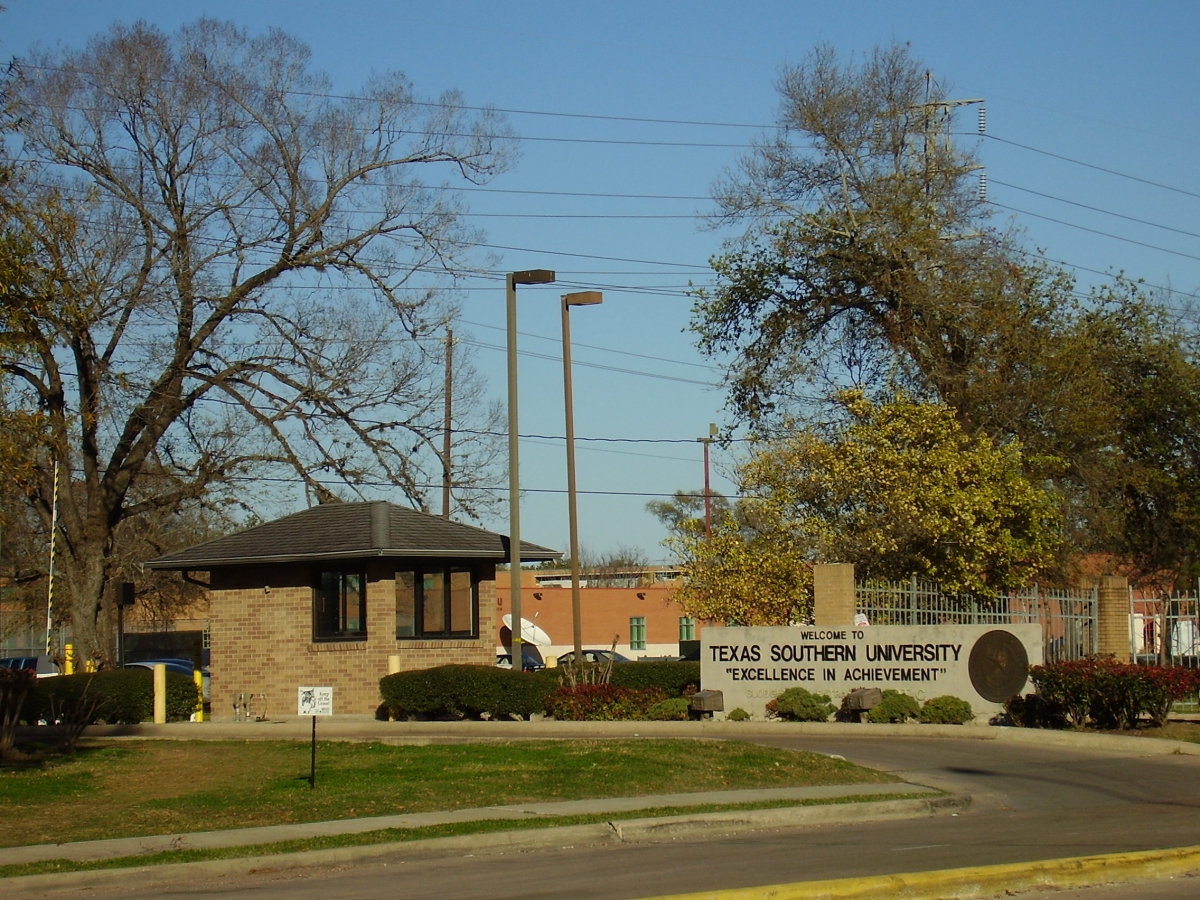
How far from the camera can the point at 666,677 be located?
2631cm

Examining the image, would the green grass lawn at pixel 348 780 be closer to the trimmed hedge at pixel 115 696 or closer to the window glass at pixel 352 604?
the trimmed hedge at pixel 115 696

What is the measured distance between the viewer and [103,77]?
101 ft

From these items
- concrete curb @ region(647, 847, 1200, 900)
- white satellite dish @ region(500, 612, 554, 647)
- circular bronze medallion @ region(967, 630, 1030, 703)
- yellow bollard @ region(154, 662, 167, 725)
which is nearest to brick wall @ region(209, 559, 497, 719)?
yellow bollard @ region(154, 662, 167, 725)

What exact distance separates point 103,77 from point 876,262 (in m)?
18.4

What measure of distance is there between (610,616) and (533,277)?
38034 mm

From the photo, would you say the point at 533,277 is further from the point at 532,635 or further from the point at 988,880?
the point at 532,635

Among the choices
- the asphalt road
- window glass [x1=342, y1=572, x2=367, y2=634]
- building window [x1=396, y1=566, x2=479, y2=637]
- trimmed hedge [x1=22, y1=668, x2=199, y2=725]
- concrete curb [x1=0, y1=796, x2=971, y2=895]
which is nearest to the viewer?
the asphalt road

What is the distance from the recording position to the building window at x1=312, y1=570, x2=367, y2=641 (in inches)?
1078

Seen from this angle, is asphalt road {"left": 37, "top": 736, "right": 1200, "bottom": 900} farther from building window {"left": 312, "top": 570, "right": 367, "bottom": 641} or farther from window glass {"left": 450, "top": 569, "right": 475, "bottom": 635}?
building window {"left": 312, "top": 570, "right": 367, "bottom": 641}

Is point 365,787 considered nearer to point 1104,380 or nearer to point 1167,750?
point 1167,750

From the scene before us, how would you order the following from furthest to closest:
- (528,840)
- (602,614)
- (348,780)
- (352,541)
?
(602,614) < (352,541) < (348,780) < (528,840)

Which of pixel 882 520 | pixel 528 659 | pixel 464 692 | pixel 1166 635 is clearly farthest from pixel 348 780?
pixel 528 659

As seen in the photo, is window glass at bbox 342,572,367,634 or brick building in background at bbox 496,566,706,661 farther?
brick building in background at bbox 496,566,706,661

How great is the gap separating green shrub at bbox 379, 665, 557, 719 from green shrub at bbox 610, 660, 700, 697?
2002 mm
